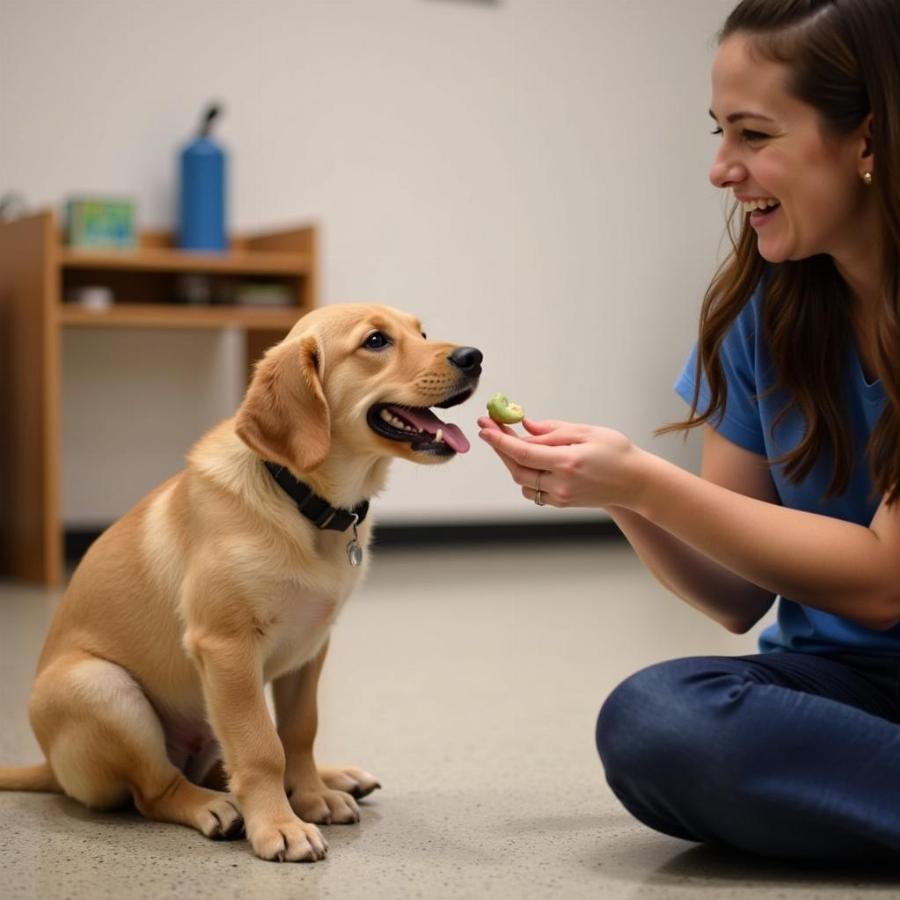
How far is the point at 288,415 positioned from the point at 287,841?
0.54 metres

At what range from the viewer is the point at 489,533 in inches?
232

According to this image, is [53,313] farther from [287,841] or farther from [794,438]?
[794,438]

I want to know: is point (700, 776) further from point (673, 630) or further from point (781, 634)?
point (673, 630)

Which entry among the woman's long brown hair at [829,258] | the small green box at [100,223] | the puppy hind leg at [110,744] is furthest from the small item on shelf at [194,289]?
the woman's long brown hair at [829,258]

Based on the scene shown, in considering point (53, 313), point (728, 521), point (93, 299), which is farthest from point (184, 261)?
point (728, 521)

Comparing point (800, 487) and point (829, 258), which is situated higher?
point (829, 258)

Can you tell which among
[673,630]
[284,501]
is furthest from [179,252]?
[284,501]

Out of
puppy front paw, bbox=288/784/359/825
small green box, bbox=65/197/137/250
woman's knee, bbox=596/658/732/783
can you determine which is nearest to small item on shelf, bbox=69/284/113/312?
small green box, bbox=65/197/137/250

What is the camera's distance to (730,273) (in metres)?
1.81

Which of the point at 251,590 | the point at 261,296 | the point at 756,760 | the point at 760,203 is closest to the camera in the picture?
the point at 756,760

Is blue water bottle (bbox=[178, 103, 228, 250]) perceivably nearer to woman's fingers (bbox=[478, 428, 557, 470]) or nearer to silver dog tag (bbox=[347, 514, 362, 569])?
silver dog tag (bbox=[347, 514, 362, 569])

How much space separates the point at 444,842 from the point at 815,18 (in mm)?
1098

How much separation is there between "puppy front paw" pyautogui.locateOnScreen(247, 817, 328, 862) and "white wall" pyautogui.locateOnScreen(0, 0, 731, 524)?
3.65 m

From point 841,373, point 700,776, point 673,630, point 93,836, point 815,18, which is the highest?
point 815,18
